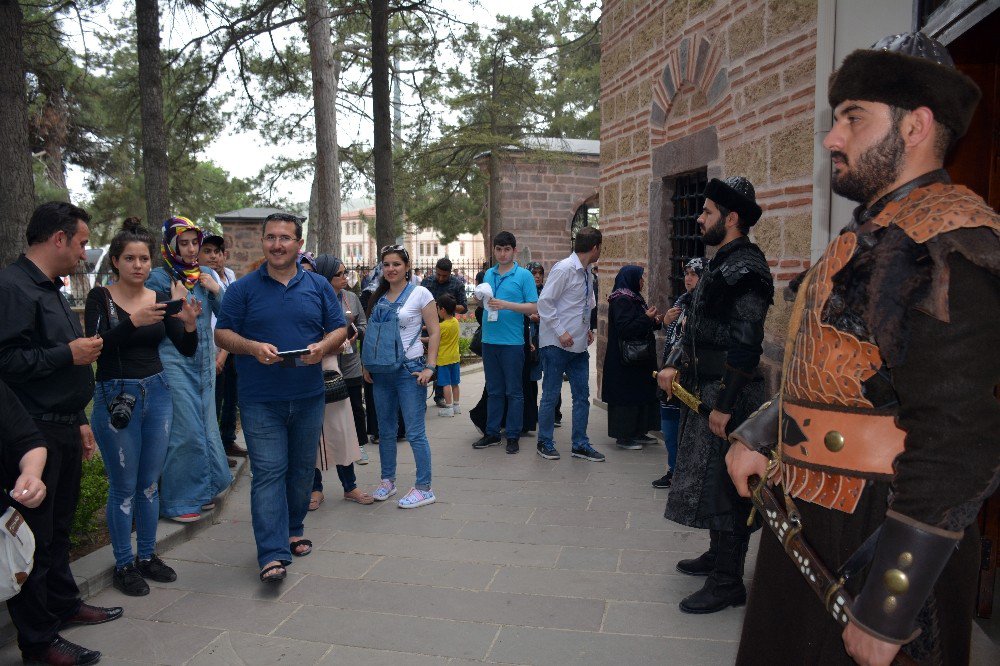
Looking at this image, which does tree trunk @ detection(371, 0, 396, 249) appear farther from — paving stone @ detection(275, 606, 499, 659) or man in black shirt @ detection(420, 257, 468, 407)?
paving stone @ detection(275, 606, 499, 659)

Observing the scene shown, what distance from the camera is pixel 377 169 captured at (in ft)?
43.1

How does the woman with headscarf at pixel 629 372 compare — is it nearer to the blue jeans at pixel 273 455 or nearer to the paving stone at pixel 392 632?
the blue jeans at pixel 273 455

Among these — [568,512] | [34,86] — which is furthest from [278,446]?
[34,86]

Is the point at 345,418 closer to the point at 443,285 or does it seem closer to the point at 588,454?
the point at 588,454

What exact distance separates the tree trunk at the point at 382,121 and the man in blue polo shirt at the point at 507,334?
533 cm

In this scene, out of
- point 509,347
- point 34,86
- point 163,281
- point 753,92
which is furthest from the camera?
point 34,86

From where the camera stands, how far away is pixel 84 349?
352 cm

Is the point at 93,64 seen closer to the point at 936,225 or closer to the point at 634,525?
the point at 634,525

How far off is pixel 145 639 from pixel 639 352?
4351 millimetres

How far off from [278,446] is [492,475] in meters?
2.64

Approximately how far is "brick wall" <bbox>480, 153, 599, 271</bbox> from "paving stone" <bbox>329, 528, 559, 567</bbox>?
1799 centimetres

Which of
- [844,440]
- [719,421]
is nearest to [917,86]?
[844,440]

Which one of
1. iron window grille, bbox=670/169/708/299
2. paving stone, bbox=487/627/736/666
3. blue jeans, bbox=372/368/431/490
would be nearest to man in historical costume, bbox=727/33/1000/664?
paving stone, bbox=487/627/736/666

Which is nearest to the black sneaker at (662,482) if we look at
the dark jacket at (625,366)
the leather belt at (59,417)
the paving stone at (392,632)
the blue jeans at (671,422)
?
the blue jeans at (671,422)
